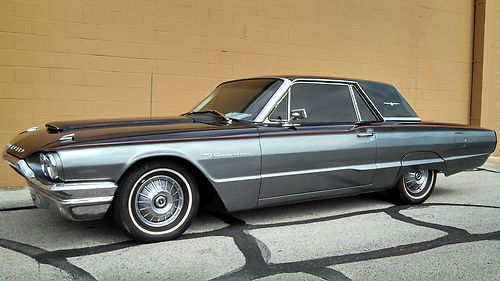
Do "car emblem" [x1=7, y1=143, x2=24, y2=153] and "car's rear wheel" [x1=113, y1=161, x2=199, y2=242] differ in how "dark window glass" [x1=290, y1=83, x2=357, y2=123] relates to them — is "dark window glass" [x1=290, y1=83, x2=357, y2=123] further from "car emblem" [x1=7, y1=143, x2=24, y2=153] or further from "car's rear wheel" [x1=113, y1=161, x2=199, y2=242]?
"car emblem" [x1=7, y1=143, x2=24, y2=153]

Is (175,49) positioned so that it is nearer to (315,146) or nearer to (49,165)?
(315,146)

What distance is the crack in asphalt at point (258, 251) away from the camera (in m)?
3.47

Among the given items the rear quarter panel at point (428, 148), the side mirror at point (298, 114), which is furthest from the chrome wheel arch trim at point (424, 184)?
the side mirror at point (298, 114)

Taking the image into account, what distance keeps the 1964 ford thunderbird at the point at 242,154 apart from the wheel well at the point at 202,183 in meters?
Answer: 0.01

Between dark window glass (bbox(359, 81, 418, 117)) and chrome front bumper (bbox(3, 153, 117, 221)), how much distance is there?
10.7 feet

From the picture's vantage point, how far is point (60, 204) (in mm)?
3623

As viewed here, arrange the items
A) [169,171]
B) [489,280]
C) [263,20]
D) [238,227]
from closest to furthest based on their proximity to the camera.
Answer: [489,280] < [169,171] < [238,227] < [263,20]

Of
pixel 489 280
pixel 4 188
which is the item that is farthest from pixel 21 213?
pixel 489 280

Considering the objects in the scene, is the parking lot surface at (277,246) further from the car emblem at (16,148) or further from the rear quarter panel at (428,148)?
the car emblem at (16,148)

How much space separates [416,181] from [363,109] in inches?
48.3

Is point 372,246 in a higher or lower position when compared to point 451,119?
lower

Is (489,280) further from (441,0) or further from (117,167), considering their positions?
(441,0)

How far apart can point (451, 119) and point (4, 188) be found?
30.5 ft

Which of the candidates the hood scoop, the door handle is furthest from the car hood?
the door handle
